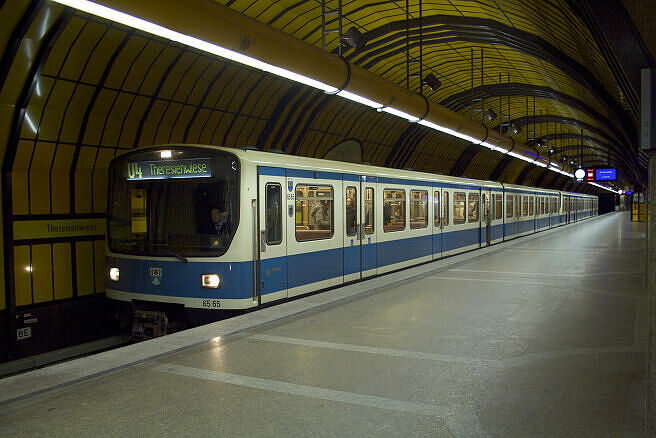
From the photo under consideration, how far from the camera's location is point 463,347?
596 cm

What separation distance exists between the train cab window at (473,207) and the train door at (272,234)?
10.1m

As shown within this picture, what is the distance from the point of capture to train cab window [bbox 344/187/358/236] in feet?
32.6

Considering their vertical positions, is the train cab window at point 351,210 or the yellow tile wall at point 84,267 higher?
the train cab window at point 351,210

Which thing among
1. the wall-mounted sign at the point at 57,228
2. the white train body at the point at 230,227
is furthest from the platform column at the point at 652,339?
the wall-mounted sign at the point at 57,228

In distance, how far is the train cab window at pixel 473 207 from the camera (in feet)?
56.1

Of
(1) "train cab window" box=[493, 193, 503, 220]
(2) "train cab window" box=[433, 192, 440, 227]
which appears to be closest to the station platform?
(2) "train cab window" box=[433, 192, 440, 227]

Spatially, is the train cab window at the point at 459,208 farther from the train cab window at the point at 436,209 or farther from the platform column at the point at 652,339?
the platform column at the point at 652,339

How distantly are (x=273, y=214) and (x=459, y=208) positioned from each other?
9.48m

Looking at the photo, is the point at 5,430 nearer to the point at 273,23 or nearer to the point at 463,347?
the point at 463,347

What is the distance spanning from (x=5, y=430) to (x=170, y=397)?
1.17 meters

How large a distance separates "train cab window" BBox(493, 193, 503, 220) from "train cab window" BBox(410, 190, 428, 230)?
23.8ft

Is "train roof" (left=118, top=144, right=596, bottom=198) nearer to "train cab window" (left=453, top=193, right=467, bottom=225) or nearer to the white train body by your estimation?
the white train body

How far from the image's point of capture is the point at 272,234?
7848mm

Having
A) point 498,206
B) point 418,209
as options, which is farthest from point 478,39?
point 498,206
